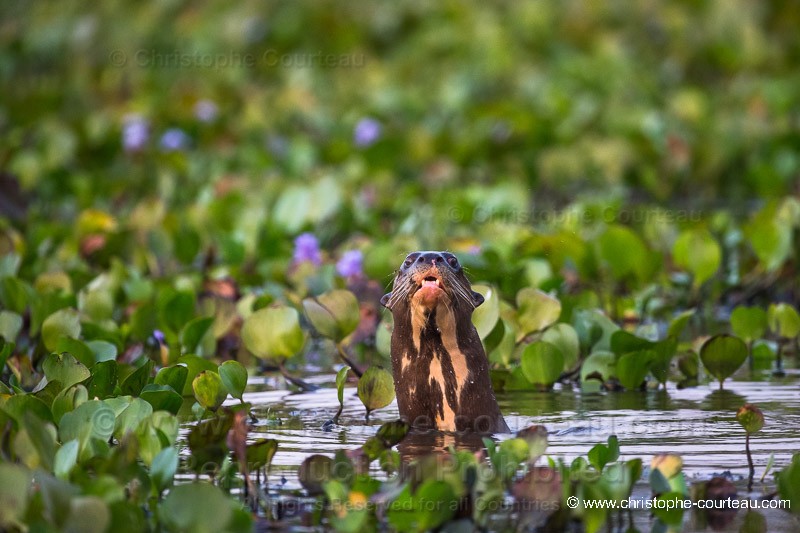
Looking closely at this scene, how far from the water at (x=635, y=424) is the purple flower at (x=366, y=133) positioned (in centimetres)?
517

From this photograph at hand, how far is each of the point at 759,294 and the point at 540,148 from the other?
12.5 ft

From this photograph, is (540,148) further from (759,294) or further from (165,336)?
(165,336)

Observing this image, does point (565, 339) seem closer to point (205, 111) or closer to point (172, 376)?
point (172, 376)

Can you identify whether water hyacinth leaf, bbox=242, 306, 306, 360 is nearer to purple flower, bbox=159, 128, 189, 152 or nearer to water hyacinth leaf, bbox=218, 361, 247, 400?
water hyacinth leaf, bbox=218, 361, 247, 400

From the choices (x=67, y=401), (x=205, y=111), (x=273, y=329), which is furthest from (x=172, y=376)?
(x=205, y=111)

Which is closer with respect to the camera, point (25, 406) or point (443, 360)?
point (25, 406)

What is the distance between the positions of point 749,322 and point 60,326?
299 centimetres

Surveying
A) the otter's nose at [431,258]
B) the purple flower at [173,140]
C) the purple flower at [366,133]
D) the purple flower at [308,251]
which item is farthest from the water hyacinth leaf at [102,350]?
the purple flower at [173,140]

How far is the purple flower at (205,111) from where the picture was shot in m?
12.1

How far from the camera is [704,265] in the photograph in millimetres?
6988

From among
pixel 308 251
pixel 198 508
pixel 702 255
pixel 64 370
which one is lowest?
pixel 198 508

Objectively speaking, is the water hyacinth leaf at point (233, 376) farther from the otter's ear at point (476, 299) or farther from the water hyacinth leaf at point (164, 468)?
the water hyacinth leaf at point (164, 468)

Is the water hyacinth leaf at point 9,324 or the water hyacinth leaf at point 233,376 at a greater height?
the water hyacinth leaf at point 9,324

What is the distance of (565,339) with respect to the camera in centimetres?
568
